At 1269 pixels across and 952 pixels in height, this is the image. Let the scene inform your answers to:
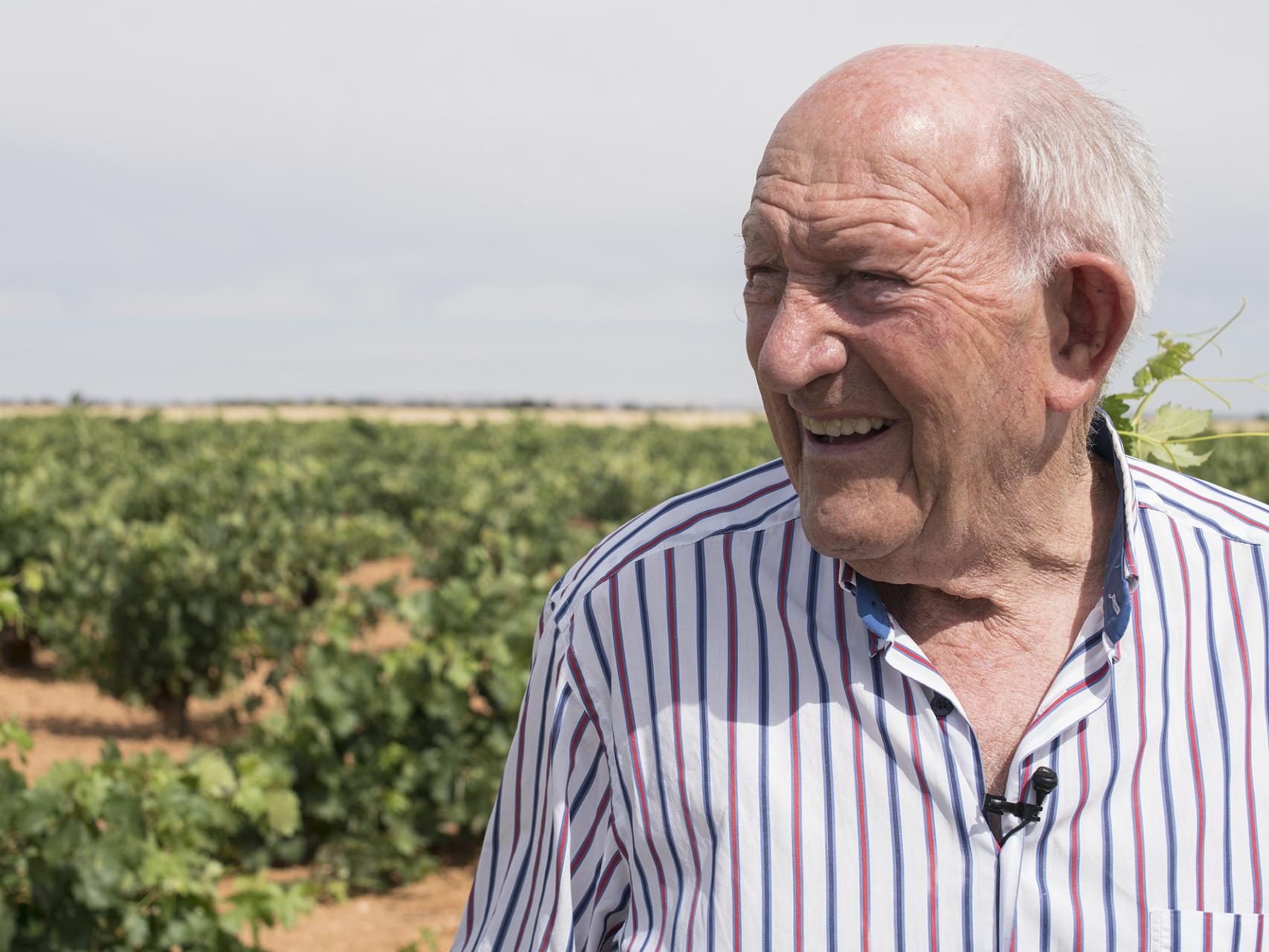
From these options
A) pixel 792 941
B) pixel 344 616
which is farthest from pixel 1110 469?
pixel 344 616

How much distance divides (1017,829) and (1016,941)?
0.12m

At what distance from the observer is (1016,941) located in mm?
1345

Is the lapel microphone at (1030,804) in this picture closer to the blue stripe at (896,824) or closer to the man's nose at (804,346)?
the blue stripe at (896,824)

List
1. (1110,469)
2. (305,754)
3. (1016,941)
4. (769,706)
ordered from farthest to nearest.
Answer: (305,754) < (1110,469) < (769,706) < (1016,941)

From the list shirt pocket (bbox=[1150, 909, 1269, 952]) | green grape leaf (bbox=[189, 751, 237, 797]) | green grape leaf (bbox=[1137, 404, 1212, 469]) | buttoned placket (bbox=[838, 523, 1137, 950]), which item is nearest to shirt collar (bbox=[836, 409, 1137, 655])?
buttoned placket (bbox=[838, 523, 1137, 950])

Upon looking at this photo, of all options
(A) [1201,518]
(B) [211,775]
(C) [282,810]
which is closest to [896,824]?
(A) [1201,518]

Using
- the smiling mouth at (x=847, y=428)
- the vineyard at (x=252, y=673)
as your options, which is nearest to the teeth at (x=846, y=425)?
the smiling mouth at (x=847, y=428)

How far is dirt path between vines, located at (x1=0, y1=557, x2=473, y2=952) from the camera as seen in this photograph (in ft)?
15.4

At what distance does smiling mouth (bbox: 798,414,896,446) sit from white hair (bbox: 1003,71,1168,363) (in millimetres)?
222

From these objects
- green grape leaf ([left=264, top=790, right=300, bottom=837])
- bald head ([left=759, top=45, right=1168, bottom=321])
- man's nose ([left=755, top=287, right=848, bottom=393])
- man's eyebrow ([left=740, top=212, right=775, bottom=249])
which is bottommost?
green grape leaf ([left=264, top=790, right=300, bottom=837])

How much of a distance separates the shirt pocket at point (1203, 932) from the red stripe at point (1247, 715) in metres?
0.03

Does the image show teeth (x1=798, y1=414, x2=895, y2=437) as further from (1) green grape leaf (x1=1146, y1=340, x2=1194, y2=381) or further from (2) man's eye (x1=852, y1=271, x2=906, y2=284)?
(1) green grape leaf (x1=1146, y1=340, x2=1194, y2=381)

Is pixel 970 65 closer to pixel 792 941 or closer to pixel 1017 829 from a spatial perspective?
pixel 1017 829

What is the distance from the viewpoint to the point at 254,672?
26.1 ft
